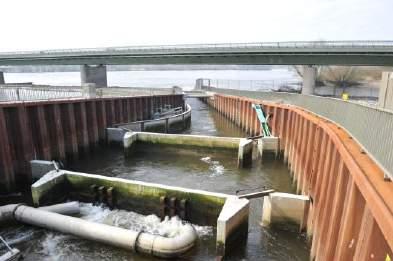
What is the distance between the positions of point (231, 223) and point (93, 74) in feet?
208

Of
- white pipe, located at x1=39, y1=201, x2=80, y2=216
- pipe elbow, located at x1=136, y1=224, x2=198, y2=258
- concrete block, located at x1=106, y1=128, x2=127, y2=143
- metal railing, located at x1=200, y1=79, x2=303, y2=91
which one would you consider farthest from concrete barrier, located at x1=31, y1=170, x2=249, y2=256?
metal railing, located at x1=200, y1=79, x2=303, y2=91

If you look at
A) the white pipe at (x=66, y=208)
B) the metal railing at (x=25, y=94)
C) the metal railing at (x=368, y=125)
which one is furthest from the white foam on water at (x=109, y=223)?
the metal railing at (x=25, y=94)

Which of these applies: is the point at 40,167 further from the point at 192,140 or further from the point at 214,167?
the point at 192,140

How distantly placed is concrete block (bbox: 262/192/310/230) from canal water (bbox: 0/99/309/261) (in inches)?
13.9

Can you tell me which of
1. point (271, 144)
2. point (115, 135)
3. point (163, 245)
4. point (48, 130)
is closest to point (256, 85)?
point (115, 135)

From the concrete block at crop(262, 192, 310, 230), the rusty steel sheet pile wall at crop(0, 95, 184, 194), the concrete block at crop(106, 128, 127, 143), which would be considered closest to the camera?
the concrete block at crop(262, 192, 310, 230)

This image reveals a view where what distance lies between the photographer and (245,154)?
61.6 feet

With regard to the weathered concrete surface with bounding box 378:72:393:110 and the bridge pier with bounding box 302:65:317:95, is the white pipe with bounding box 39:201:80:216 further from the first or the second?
the bridge pier with bounding box 302:65:317:95

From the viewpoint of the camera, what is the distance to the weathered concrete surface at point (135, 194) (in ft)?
38.5

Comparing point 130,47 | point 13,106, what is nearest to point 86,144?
point 13,106

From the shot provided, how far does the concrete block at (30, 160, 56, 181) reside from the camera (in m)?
15.3

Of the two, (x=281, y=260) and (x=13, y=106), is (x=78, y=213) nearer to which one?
(x=13, y=106)

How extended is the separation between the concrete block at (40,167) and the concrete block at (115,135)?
796 centimetres

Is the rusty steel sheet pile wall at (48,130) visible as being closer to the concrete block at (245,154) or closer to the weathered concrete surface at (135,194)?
the weathered concrete surface at (135,194)
